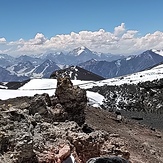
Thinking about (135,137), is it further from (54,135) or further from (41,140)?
(41,140)

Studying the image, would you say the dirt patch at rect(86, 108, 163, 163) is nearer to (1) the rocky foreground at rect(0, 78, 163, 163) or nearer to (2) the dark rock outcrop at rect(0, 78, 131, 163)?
(1) the rocky foreground at rect(0, 78, 163, 163)

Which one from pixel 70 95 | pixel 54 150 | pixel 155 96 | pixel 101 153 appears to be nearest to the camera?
pixel 54 150

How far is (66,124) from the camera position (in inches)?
623

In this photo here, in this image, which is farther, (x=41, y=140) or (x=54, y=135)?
(x=54, y=135)

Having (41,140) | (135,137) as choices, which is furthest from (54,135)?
(135,137)

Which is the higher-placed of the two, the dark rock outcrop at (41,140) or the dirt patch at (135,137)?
the dark rock outcrop at (41,140)

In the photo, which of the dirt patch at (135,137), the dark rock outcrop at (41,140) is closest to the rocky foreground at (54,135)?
the dark rock outcrop at (41,140)

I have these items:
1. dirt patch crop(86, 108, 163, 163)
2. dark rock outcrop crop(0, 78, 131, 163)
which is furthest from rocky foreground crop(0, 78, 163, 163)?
dirt patch crop(86, 108, 163, 163)

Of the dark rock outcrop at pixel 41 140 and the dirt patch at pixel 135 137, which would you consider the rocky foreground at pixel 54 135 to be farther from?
the dirt patch at pixel 135 137

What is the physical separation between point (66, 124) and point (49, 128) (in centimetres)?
220

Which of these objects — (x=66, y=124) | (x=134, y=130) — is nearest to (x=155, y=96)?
(x=134, y=130)

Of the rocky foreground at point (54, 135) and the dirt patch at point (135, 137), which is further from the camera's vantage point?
the dirt patch at point (135, 137)

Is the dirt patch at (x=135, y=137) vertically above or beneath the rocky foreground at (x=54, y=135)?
beneath

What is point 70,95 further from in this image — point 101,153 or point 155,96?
point 155,96
